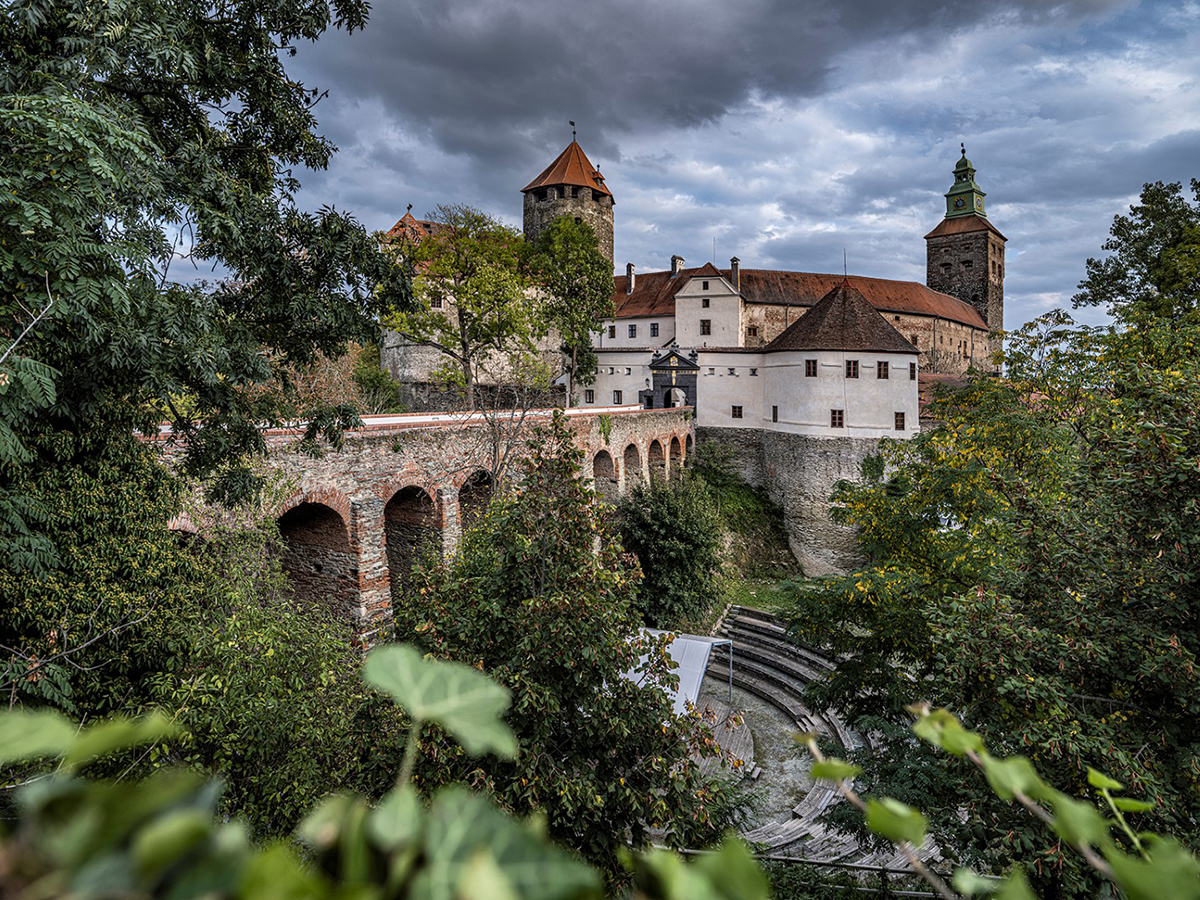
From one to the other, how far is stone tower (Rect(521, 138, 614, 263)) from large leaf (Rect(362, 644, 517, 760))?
42.1 m

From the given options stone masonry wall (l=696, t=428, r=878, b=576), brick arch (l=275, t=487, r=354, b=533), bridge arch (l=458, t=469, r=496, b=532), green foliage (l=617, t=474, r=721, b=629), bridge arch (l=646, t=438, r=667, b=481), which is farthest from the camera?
bridge arch (l=646, t=438, r=667, b=481)

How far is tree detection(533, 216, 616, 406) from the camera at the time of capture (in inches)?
1275

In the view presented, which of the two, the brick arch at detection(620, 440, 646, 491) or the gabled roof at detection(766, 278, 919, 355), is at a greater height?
the gabled roof at detection(766, 278, 919, 355)

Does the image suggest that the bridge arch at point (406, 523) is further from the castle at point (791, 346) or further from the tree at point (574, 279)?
the tree at point (574, 279)

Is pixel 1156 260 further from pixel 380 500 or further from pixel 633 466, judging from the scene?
pixel 380 500

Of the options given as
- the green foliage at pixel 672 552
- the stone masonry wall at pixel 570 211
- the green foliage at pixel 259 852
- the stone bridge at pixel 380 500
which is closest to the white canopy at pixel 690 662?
the green foliage at pixel 672 552

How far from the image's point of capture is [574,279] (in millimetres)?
33188

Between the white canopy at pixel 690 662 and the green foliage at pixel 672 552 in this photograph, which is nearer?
the white canopy at pixel 690 662

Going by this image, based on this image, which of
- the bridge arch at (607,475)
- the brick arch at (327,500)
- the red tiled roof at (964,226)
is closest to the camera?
the brick arch at (327,500)

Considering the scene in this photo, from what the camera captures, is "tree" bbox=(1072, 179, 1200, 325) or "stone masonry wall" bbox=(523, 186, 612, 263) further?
"stone masonry wall" bbox=(523, 186, 612, 263)

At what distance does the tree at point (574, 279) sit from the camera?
32375mm

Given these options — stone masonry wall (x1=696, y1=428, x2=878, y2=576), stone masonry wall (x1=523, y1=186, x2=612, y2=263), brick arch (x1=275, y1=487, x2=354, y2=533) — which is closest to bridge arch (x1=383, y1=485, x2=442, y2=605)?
brick arch (x1=275, y1=487, x2=354, y2=533)

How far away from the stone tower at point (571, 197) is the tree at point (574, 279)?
7.37 metres

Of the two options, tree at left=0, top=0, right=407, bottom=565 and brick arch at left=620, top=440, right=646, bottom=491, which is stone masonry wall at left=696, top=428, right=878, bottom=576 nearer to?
brick arch at left=620, top=440, right=646, bottom=491
